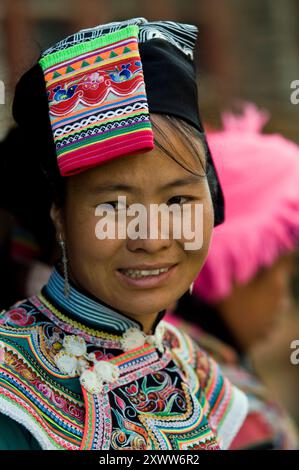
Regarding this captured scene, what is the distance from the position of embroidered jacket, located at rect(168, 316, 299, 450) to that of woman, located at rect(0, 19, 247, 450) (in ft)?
3.02

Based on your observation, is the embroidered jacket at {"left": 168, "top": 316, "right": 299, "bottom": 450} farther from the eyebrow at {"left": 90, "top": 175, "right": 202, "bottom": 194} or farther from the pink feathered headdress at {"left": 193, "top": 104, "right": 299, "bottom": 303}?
the eyebrow at {"left": 90, "top": 175, "right": 202, "bottom": 194}

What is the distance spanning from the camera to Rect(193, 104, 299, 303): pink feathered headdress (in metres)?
3.16

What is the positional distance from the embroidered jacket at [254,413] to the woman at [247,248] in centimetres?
3

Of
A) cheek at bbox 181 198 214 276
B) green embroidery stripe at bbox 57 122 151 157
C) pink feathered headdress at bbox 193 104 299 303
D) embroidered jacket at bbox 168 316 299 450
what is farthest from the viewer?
pink feathered headdress at bbox 193 104 299 303

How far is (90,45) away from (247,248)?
1.79 metres

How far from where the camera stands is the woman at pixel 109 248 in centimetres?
148

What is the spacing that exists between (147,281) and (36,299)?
26cm

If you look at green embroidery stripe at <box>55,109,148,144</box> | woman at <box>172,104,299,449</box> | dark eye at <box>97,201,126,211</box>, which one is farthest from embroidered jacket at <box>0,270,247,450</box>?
woman at <box>172,104,299,449</box>

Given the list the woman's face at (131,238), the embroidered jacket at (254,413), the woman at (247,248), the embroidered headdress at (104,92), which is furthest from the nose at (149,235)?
the woman at (247,248)

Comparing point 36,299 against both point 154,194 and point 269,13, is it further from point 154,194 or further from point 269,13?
point 269,13

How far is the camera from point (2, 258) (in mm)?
2373

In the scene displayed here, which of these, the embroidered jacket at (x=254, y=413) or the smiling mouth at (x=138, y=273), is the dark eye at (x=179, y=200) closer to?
the smiling mouth at (x=138, y=273)

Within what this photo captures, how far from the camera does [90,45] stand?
4.94ft

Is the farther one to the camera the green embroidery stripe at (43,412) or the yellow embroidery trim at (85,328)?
the yellow embroidery trim at (85,328)
